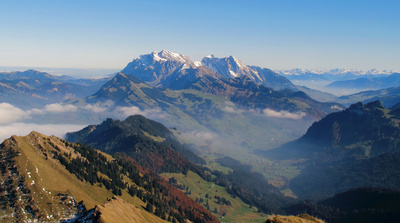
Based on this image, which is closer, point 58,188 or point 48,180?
point 58,188

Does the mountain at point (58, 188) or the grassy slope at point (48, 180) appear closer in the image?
the mountain at point (58, 188)

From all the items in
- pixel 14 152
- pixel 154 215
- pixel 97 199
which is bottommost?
pixel 154 215

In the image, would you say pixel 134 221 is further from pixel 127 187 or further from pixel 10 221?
pixel 127 187

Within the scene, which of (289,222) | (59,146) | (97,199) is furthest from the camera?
(59,146)

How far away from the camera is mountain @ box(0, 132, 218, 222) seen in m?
117

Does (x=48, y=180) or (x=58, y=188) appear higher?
(x=48, y=180)

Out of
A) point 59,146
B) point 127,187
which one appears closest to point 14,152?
point 59,146

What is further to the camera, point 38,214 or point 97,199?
point 97,199

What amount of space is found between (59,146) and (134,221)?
96.7 meters

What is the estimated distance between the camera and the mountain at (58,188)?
117 meters

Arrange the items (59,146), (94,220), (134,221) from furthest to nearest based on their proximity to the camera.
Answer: (59,146) < (134,221) < (94,220)

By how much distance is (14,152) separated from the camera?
14638cm

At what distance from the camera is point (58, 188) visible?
13675cm

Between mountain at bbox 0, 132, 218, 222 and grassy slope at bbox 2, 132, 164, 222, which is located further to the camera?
grassy slope at bbox 2, 132, 164, 222
